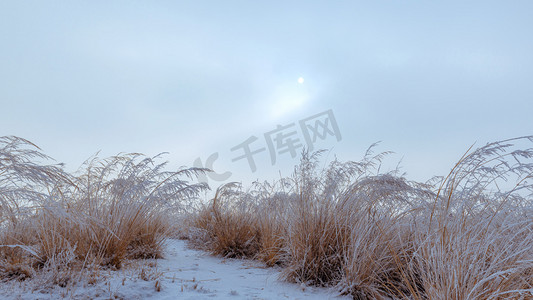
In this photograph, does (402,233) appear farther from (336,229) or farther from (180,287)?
(180,287)

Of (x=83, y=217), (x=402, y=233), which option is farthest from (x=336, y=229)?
(x=83, y=217)

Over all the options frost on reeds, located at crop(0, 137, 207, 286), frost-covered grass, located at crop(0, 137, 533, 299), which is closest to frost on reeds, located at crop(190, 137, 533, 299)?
frost-covered grass, located at crop(0, 137, 533, 299)

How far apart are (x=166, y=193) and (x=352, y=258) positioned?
2.39 meters

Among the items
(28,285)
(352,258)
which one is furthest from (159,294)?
(352,258)

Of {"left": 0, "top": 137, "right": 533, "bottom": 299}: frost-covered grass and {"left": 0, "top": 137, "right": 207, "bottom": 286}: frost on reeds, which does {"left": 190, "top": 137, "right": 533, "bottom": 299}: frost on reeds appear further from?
{"left": 0, "top": 137, "right": 207, "bottom": 286}: frost on reeds

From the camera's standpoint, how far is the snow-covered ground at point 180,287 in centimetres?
246

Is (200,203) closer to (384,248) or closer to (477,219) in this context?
(384,248)

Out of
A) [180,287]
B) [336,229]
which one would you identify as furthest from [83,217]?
[336,229]

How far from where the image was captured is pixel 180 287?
2.92 m

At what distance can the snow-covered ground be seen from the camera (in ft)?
8.07

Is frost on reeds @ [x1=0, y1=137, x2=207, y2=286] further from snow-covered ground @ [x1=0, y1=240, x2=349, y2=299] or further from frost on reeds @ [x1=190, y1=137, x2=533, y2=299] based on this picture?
frost on reeds @ [x1=190, y1=137, x2=533, y2=299]

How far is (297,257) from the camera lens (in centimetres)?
328

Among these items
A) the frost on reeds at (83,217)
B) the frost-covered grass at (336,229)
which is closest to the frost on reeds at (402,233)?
the frost-covered grass at (336,229)

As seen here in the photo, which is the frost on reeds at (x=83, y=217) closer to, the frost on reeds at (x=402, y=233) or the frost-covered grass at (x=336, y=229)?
the frost-covered grass at (x=336, y=229)
